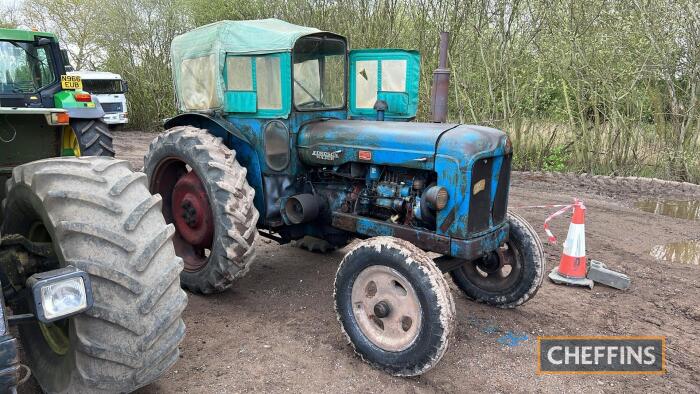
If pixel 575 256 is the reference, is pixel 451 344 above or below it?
below

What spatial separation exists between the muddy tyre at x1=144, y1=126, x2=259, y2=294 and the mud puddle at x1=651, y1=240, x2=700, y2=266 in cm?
446

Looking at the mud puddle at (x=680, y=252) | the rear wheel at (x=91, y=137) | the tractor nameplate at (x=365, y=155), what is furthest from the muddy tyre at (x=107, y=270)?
the mud puddle at (x=680, y=252)

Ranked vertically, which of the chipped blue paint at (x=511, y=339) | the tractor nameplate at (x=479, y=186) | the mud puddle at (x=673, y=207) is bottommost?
the mud puddle at (x=673, y=207)

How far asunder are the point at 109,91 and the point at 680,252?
14.4 metres

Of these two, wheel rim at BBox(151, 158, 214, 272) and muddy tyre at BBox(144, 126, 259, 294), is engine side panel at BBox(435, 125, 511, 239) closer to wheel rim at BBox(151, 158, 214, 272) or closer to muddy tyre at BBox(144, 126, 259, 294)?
muddy tyre at BBox(144, 126, 259, 294)

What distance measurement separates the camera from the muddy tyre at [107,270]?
7.43 ft

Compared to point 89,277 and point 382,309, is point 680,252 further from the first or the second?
point 89,277

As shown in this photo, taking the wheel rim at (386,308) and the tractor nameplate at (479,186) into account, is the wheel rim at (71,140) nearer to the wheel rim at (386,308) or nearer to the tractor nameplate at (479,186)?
the wheel rim at (386,308)

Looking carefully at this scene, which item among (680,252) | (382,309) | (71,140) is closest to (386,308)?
(382,309)

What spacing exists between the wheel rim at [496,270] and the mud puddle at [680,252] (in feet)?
8.27

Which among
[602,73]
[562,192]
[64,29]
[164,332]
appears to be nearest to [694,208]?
[562,192]

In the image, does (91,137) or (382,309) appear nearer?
(382,309)

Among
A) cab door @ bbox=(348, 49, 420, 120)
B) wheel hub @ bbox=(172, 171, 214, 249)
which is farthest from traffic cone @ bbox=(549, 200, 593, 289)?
wheel hub @ bbox=(172, 171, 214, 249)

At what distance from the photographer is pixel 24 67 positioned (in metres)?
7.13
